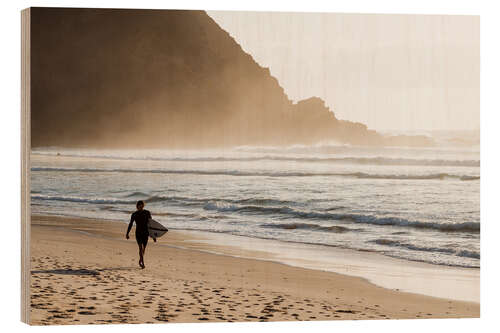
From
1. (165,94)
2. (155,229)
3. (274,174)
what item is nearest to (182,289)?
(155,229)

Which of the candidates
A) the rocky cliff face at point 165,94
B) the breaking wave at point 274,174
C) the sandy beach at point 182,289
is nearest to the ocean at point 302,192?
the breaking wave at point 274,174

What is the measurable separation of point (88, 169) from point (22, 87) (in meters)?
1.32

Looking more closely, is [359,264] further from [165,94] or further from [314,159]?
[165,94]

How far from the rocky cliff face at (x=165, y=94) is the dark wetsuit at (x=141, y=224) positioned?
88 centimetres

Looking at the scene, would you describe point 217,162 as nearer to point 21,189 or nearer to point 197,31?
point 197,31

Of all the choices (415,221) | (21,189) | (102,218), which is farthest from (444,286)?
(21,189)

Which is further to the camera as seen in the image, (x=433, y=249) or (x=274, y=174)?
(x=433, y=249)

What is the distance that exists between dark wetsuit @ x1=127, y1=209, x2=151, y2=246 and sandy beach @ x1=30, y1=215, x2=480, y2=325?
192mm

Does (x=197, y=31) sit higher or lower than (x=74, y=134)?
higher

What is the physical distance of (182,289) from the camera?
1242 centimetres

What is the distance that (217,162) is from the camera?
1298 centimetres

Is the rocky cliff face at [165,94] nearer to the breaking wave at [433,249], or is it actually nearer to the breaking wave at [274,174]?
the breaking wave at [274,174]

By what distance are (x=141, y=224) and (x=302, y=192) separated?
6.83 feet

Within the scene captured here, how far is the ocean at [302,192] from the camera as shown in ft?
42.1
